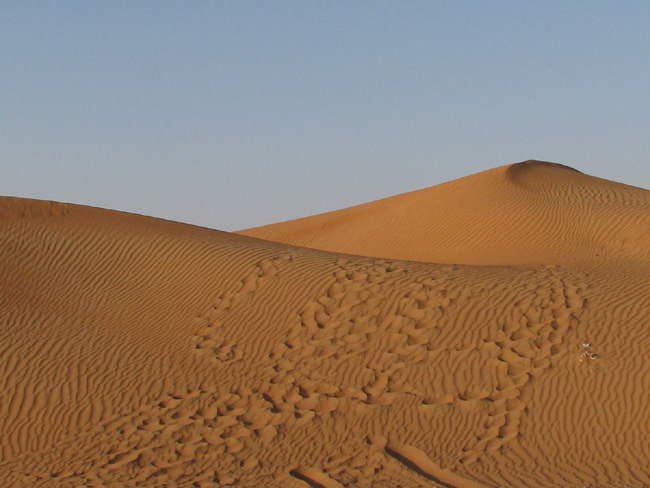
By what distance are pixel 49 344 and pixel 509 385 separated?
612cm

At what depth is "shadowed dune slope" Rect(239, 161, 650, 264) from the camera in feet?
54.3

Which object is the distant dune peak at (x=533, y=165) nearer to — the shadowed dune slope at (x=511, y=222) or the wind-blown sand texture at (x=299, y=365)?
the shadowed dune slope at (x=511, y=222)

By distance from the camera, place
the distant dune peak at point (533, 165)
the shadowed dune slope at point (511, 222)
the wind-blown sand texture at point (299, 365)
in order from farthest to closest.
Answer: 1. the distant dune peak at point (533, 165)
2. the shadowed dune slope at point (511, 222)
3. the wind-blown sand texture at point (299, 365)

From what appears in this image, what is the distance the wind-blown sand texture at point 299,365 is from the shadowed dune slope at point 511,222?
2.10 meters

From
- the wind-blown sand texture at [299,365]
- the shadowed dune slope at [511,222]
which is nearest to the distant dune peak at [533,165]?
the shadowed dune slope at [511,222]

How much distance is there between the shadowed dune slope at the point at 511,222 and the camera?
54.3ft

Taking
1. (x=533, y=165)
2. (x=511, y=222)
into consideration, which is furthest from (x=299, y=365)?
(x=533, y=165)

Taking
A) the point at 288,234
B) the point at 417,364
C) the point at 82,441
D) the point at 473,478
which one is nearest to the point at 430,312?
the point at 417,364

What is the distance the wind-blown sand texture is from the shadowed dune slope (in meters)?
2.10

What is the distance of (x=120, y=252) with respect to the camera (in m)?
13.1

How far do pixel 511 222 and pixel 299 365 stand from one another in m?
10.4

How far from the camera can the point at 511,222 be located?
1850cm

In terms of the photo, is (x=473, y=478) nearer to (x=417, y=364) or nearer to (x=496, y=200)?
(x=417, y=364)

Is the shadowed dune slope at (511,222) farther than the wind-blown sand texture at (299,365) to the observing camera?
Yes
